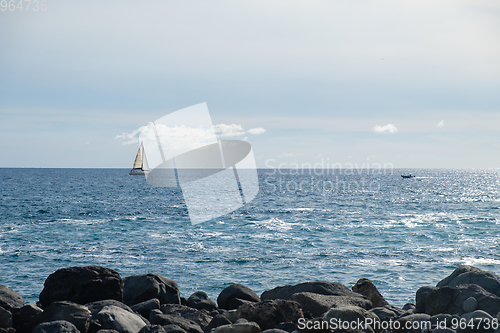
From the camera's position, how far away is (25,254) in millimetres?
21719

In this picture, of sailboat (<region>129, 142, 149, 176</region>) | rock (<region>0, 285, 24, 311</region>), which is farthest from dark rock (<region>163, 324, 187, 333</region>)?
sailboat (<region>129, 142, 149, 176</region>)

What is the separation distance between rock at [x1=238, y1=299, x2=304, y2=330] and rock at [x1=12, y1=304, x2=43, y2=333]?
4.01 metres

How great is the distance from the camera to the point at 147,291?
10.4 metres

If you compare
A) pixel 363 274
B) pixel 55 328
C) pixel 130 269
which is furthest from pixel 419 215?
pixel 55 328

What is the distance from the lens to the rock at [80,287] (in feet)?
30.2

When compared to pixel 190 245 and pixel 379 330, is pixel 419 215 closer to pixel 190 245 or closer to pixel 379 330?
pixel 190 245

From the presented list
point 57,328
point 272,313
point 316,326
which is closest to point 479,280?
point 316,326

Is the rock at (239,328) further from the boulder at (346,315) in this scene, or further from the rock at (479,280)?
the rock at (479,280)

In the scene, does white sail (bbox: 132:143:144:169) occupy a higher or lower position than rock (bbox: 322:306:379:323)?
higher

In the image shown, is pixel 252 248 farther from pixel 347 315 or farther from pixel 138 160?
pixel 138 160

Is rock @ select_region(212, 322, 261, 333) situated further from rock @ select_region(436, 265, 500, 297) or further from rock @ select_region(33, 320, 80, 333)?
rock @ select_region(436, 265, 500, 297)

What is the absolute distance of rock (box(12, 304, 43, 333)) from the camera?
7801 millimetres

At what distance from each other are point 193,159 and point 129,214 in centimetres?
2766

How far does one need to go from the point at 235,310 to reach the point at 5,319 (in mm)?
4451
